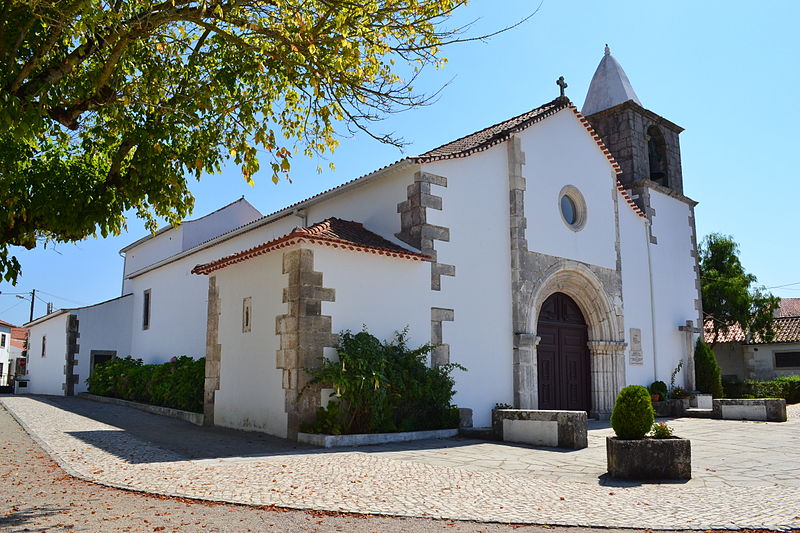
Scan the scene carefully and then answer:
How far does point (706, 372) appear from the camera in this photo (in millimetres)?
18016

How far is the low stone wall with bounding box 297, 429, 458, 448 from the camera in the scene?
932 cm

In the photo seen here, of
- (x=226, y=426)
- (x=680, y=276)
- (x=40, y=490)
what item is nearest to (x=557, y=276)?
(x=680, y=276)

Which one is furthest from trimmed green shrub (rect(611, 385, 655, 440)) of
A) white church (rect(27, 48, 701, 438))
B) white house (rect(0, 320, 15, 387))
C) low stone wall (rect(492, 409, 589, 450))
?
white house (rect(0, 320, 15, 387))

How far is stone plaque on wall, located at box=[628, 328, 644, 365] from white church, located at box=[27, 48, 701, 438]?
0.07m

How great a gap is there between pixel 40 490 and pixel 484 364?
311 inches

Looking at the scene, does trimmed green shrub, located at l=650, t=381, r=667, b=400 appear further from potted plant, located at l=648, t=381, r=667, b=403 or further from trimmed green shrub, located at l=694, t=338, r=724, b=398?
trimmed green shrub, located at l=694, t=338, r=724, b=398

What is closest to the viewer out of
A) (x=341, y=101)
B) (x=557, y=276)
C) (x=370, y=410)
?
(x=341, y=101)

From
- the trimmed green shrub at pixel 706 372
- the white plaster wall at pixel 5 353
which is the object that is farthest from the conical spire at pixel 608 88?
the white plaster wall at pixel 5 353

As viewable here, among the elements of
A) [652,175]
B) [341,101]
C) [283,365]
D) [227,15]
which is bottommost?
[283,365]

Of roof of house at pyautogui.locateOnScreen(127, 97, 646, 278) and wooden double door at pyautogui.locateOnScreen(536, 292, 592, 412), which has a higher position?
roof of house at pyautogui.locateOnScreen(127, 97, 646, 278)

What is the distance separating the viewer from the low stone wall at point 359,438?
30.6 ft

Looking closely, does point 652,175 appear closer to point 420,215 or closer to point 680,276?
point 680,276

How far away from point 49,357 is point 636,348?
21086 millimetres

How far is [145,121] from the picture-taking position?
278 inches
